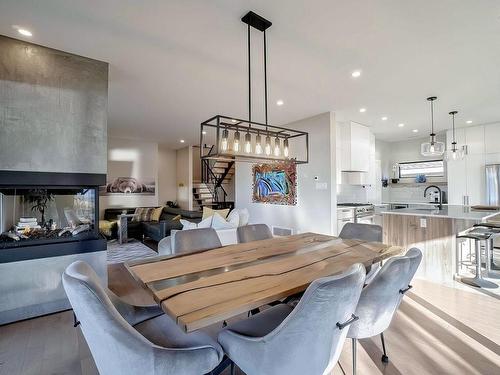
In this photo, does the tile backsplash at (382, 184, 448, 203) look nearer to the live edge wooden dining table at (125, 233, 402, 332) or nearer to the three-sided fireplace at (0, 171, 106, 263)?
the live edge wooden dining table at (125, 233, 402, 332)

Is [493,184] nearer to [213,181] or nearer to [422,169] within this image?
[422,169]

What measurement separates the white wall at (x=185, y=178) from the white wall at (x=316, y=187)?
3.80m

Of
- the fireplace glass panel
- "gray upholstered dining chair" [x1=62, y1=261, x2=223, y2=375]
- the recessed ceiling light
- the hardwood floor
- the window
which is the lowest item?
the hardwood floor

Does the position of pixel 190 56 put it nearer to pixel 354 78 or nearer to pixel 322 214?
pixel 354 78

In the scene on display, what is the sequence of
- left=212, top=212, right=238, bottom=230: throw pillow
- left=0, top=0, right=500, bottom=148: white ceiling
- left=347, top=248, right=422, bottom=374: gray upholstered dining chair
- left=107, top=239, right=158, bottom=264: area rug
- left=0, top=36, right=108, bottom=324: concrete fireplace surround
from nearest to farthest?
left=347, top=248, right=422, bottom=374: gray upholstered dining chair → left=0, top=0, right=500, bottom=148: white ceiling → left=0, top=36, right=108, bottom=324: concrete fireplace surround → left=212, top=212, right=238, bottom=230: throw pillow → left=107, top=239, right=158, bottom=264: area rug

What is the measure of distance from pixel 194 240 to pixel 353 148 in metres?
4.20

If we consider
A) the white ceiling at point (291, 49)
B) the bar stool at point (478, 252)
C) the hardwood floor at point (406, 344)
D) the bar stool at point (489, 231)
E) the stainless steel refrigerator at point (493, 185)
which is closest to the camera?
the hardwood floor at point (406, 344)

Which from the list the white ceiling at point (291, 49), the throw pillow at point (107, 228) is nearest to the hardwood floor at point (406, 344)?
the white ceiling at point (291, 49)

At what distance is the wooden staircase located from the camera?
368 inches

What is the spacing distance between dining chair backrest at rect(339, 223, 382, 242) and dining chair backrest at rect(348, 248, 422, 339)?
1.25 metres

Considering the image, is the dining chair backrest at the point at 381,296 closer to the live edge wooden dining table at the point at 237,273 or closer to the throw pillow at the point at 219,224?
the live edge wooden dining table at the point at 237,273

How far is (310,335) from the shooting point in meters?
1.12

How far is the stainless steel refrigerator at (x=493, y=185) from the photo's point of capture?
5.24 m

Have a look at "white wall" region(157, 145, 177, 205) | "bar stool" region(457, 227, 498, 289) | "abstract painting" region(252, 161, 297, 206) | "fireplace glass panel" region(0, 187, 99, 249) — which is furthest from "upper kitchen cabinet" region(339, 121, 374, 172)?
"white wall" region(157, 145, 177, 205)
